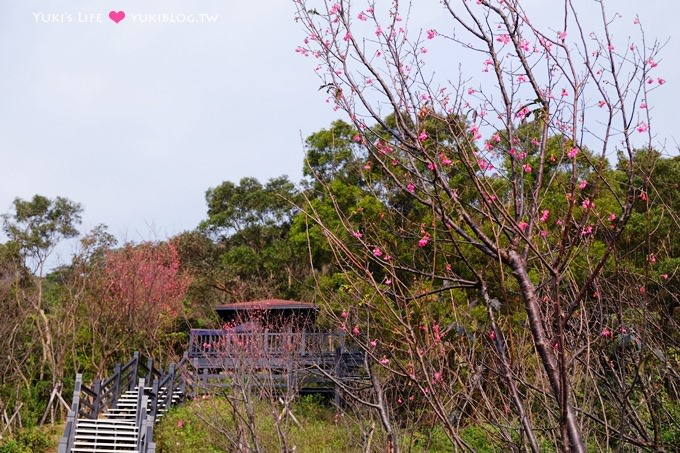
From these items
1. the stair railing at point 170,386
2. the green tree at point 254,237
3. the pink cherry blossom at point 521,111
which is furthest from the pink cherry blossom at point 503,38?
the green tree at point 254,237

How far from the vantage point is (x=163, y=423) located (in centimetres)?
1259

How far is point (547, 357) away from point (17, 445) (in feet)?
38.9

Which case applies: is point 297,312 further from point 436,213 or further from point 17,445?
point 436,213

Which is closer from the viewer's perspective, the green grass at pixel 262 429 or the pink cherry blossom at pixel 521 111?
the pink cherry blossom at pixel 521 111

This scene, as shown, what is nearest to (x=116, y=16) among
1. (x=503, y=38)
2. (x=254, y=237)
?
(x=503, y=38)

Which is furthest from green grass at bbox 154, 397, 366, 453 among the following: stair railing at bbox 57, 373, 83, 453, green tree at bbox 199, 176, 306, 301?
green tree at bbox 199, 176, 306, 301

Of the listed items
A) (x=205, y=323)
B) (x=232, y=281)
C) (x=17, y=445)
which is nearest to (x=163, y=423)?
(x=17, y=445)

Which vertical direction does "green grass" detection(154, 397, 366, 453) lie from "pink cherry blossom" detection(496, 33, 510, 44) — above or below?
below

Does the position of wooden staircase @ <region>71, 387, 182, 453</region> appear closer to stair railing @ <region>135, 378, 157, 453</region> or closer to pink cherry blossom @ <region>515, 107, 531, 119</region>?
stair railing @ <region>135, 378, 157, 453</region>

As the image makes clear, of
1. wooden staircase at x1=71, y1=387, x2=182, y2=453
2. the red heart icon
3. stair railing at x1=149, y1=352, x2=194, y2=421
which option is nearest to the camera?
the red heart icon

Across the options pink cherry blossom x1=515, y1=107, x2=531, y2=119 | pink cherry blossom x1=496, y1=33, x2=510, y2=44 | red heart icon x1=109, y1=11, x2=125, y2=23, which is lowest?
pink cherry blossom x1=515, y1=107, x2=531, y2=119

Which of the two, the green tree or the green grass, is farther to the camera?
the green tree

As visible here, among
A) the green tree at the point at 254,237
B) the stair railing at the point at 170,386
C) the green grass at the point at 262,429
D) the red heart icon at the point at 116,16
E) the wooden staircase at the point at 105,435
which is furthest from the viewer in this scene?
the green tree at the point at 254,237

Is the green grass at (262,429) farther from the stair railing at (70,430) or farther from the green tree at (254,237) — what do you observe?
the green tree at (254,237)
